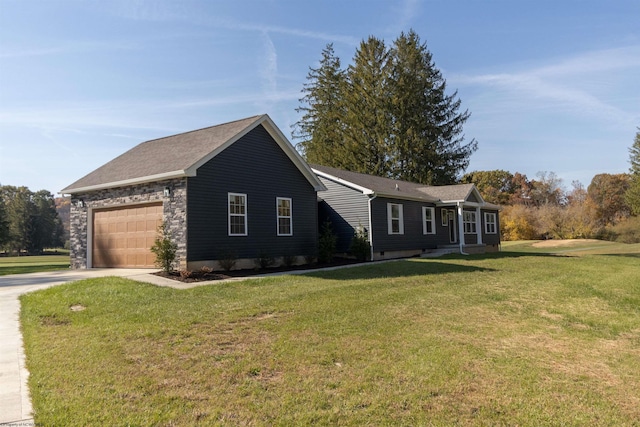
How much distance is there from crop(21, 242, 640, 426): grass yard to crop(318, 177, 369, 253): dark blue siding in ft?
31.1

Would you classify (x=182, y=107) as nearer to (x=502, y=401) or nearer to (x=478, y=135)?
(x=502, y=401)

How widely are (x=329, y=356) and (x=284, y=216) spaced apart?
1183 centimetres

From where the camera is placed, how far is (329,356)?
553 cm

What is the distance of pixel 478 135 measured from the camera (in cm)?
4266

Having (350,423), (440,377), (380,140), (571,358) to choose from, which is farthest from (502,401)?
(380,140)

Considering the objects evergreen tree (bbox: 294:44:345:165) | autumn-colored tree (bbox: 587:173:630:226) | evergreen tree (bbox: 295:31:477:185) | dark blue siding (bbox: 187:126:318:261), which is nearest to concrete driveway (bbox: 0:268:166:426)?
dark blue siding (bbox: 187:126:318:261)

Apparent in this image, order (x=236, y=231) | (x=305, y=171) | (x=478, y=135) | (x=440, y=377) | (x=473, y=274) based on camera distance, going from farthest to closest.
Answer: (x=478, y=135)
(x=305, y=171)
(x=236, y=231)
(x=473, y=274)
(x=440, y=377)

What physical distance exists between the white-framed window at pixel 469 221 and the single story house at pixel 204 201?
38.0 ft

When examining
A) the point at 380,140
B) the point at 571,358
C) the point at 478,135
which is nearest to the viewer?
the point at 571,358

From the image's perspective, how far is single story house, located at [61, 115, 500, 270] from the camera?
14062 millimetres

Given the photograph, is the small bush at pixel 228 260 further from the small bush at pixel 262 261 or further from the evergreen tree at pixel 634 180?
the evergreen tree at pixel 634 180

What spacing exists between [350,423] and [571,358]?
11.9 feet

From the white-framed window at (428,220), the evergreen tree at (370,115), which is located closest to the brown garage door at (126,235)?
the white-framed window at (428,220)

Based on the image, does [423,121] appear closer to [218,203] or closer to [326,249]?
[326,249]
